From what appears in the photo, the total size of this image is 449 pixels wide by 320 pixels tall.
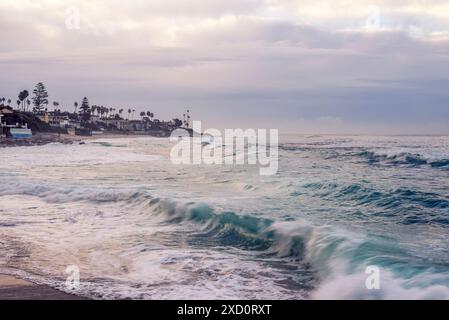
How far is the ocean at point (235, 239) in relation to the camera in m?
6.59

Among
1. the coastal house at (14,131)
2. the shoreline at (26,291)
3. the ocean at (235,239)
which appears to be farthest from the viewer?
the coastal house at (14,131)

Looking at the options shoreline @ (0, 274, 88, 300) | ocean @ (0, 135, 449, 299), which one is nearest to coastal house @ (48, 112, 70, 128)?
ocean @ (0, 135, 449, 299)

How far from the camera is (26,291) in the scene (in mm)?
6273

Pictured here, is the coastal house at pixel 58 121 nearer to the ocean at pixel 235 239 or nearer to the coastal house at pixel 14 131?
the coastal house at pixel 14 131

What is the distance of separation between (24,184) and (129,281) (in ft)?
43.6

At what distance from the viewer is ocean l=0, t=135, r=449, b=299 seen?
6.59m

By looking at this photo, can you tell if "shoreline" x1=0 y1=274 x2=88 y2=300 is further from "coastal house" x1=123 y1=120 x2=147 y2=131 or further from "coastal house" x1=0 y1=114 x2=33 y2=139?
"coastal house" x1=123 y1=120 x2=147 y2=131

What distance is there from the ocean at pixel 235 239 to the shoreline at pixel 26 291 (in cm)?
18

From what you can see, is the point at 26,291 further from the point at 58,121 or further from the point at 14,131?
the point at 58,121

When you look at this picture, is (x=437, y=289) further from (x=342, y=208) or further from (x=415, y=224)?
(x=342, y=208)

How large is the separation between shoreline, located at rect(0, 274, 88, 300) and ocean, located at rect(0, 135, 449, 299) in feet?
0.58

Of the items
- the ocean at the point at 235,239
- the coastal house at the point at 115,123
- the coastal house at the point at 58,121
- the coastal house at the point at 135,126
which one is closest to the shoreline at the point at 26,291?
the ocean at the point at 235,239

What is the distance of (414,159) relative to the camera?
27.8 meters
